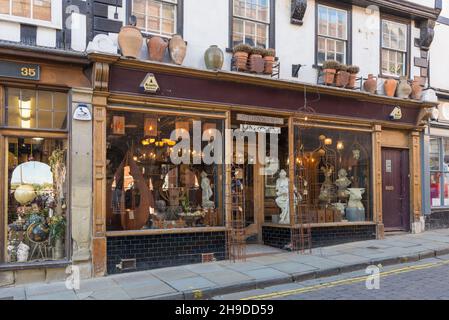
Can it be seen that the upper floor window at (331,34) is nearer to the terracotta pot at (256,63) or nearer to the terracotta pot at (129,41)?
the terracotta pot at (256,63)

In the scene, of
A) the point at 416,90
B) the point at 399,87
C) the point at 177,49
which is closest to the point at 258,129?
the point at 177,49

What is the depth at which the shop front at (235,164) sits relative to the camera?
904cm

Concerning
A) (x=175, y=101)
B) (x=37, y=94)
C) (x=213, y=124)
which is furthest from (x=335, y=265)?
(x=37, y=94)

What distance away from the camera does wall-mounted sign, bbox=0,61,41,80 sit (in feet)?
26.1

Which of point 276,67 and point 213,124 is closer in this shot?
point 213,124

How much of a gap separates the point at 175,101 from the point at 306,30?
4.29 metres

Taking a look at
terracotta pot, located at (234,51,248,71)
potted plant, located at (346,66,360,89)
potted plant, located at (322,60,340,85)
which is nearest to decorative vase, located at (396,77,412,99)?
potted plant, located at (346,66,360,89)

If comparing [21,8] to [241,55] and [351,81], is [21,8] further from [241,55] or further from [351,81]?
[351,81]

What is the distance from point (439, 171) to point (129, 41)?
420 inches

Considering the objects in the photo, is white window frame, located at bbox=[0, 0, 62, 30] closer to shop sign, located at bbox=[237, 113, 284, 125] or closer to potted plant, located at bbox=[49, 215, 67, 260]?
potted plant, located at bbox=[49, 215, 67, 260]

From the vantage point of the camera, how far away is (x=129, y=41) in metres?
8.77

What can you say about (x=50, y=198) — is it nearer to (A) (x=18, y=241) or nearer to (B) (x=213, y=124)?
(A) (x=18, y=241)

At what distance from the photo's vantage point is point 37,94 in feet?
27.7

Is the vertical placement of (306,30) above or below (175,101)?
above
